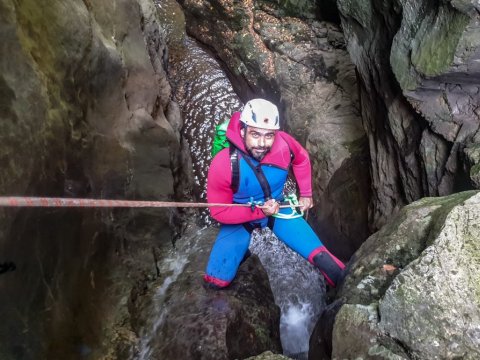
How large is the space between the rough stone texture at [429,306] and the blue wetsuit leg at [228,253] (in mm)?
2181

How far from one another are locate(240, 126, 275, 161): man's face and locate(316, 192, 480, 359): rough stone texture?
6.18 ft

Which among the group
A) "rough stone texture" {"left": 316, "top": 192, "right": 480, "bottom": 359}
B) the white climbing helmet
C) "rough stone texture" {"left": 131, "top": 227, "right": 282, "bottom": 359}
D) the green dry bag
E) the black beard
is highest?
the white climbing helmet

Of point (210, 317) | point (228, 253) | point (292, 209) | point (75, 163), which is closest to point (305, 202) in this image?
point (292, 209)

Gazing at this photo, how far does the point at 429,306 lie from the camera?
2.37m

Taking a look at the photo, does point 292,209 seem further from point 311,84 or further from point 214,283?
point 311,84

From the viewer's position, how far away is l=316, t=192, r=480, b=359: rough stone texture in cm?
227

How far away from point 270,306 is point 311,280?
3.96ft

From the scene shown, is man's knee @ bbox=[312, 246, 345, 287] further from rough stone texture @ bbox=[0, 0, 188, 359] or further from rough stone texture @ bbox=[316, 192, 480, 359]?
rough stone texture @ bbox=[0, 0, 188, 359]

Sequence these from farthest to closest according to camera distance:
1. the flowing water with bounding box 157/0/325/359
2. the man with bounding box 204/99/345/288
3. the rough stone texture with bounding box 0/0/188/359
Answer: the flowing water with bounding box 157/0/325/359 → the man with bounding box 204/99/345/288 → the rough stone texture with bounding box 0/0/188/359

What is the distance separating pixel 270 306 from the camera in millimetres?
4914

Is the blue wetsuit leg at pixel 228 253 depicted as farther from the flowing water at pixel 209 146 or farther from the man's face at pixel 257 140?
the man's face at pixel 257 140

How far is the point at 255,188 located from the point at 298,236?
2.68ft

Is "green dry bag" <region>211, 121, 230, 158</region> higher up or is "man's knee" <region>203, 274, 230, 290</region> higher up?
"green dry bag" <region>211, 121, 230, 158</region>

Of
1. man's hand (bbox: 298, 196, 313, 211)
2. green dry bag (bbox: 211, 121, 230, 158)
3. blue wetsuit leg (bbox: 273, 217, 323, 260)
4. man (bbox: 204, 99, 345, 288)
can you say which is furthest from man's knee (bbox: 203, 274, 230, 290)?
green dry bag (bbox: 211, 121, 230, 158)
